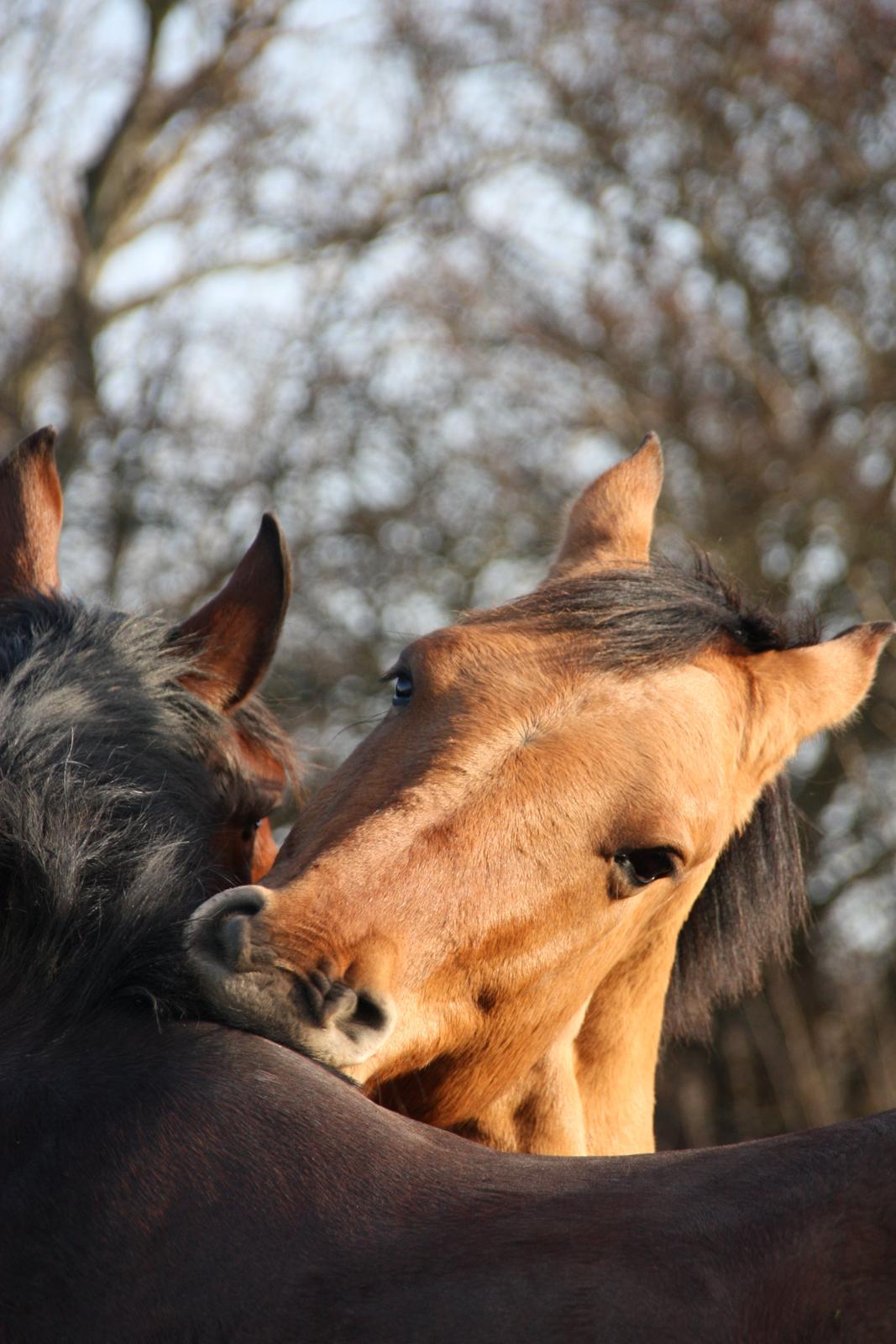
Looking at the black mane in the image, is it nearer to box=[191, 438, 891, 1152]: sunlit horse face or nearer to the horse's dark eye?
box=[191, 438, 891, 1152]: sunlit horse face

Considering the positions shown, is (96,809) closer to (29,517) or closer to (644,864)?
(644,864)

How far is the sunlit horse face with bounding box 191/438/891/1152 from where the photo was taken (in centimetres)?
201

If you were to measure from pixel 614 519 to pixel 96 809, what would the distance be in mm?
1689

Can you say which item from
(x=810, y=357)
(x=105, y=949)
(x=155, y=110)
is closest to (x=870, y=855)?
(x=810, y=357)

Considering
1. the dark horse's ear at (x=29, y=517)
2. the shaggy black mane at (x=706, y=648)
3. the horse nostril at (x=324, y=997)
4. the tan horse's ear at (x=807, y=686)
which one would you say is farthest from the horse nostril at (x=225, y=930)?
the tan horse's ear at (x=807, y=686)

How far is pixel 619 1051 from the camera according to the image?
2.86 meters

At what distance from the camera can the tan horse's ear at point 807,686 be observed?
2.84m

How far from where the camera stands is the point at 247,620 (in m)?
2.90

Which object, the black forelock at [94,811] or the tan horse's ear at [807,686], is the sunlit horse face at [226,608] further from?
the tan horse's ear at [807,686]

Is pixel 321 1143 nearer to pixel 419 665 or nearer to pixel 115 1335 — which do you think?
pixel 115 1335

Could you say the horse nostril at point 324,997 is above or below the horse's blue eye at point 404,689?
above

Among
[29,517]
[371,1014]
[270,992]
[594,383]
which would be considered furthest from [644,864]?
[594,383]

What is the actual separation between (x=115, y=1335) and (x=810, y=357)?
31.2 ft

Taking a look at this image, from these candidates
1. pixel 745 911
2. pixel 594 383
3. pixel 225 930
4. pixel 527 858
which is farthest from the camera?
pixel 594 383
